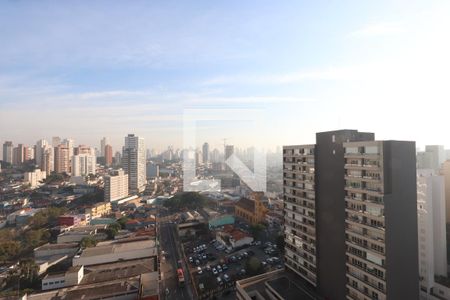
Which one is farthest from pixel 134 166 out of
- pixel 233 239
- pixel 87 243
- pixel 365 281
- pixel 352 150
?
pixel 365 281

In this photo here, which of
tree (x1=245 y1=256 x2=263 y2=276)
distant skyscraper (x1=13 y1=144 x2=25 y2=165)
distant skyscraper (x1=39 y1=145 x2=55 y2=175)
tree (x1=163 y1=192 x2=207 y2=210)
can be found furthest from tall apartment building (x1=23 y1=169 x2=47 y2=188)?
tree (x1=245 y1=256 x2=263 y2=276)

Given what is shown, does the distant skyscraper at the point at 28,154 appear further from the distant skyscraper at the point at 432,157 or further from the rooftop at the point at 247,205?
the distant skyscraper at the point at 432,157

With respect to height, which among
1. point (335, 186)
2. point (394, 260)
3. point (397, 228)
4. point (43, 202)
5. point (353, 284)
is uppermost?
point (335, 186)

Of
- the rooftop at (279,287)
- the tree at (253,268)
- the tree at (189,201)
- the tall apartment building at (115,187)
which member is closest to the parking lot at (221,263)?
the tree at (253,268)

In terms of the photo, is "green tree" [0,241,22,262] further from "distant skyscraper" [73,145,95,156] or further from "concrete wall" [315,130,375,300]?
"distant skyscraper" [73,145,95,156]

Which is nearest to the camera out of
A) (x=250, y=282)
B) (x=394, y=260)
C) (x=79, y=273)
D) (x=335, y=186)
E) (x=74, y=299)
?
(x=394, y=260)

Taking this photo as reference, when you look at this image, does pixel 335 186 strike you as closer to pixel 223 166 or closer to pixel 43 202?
pixel 223 166

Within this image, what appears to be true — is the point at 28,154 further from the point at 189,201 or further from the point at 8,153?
the point at 189,201

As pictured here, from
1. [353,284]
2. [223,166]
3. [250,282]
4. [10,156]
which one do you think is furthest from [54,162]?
[353,284]
